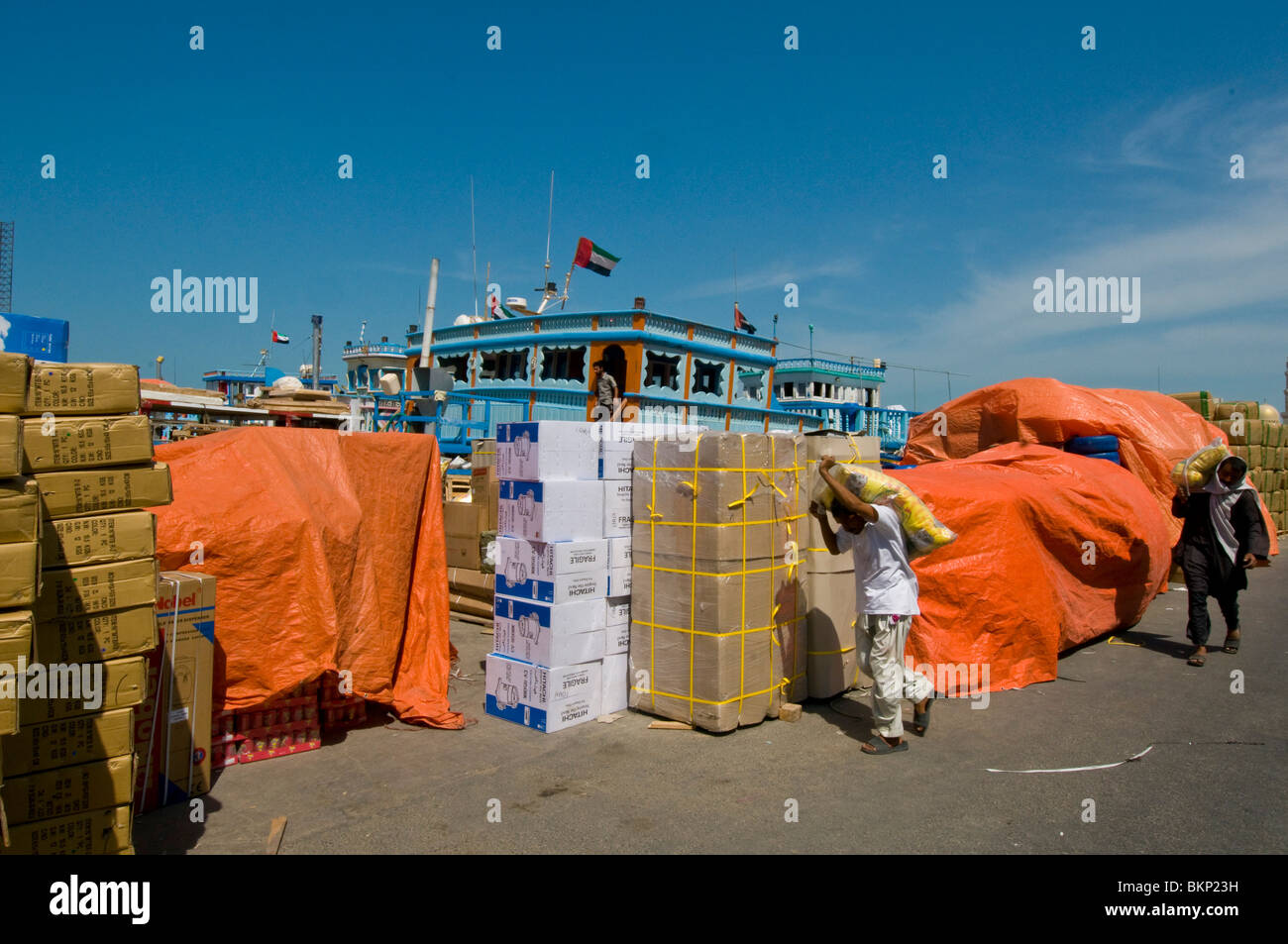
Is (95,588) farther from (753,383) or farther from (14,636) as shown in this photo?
(753,383)

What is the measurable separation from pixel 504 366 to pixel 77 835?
744 inches

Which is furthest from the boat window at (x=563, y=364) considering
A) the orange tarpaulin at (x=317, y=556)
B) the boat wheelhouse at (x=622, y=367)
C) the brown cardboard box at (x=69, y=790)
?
the brown cardboard box at (x=69, y=790)

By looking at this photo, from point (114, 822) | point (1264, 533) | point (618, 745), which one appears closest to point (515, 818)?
point (618, 745)

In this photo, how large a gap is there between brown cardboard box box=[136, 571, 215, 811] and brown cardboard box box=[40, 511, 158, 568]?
104cm

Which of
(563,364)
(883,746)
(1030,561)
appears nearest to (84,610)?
(883,746)

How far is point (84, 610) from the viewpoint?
3.48 metres

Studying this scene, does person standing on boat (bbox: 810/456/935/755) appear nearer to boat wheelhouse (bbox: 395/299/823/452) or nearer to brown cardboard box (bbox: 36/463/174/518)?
brown cardboard box (bbox: 36/463/174/518)

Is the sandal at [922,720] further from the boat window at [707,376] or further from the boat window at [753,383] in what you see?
the boat window at [753,383]

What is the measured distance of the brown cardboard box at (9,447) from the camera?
2.91 metres

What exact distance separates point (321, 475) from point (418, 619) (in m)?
1.46

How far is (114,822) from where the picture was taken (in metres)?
3.56

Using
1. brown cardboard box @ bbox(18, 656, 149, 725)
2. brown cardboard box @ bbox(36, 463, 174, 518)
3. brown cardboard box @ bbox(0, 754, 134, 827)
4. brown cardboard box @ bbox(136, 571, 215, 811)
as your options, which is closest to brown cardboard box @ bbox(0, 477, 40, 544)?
brown cardboard box @ bbox(36, 463, 174, 518)

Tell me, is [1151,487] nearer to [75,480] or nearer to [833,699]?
[833,699]

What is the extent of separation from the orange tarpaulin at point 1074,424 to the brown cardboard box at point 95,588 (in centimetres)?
1141
